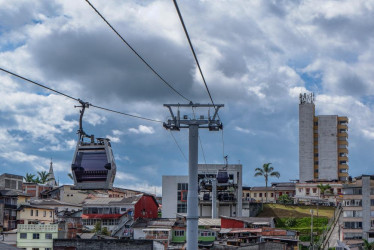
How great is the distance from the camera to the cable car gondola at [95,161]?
26172mm

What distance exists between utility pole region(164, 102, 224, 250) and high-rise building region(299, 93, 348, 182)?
426 ft

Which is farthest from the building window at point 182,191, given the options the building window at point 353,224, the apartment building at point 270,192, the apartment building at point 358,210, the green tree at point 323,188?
the apartment building at point 270,192

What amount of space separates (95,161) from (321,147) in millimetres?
139164

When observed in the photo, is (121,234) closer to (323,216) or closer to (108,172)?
(323,216)

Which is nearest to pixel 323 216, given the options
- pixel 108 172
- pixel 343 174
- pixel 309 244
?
pixel 309 244

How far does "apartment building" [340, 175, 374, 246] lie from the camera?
99.6 meters

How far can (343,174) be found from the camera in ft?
522

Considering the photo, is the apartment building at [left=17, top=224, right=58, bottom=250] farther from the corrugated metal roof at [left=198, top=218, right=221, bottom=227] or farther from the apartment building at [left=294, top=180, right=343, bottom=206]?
the apartment building at [left=294, top=180, right=343, bottom=206]

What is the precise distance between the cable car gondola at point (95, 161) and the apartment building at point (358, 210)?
7902 cm

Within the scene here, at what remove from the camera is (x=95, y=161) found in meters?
Result: 26.2

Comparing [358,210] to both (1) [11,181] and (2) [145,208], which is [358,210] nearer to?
(2) [145,208]

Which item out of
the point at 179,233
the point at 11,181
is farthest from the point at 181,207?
the point at 11,181

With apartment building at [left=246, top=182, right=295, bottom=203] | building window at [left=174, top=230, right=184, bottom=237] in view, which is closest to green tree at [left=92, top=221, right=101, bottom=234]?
building window at [left=174, top=230, right=184, bottom=237]

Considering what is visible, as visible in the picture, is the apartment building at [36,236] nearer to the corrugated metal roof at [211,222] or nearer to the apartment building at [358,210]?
the corrugated metal roof at [211,222]
